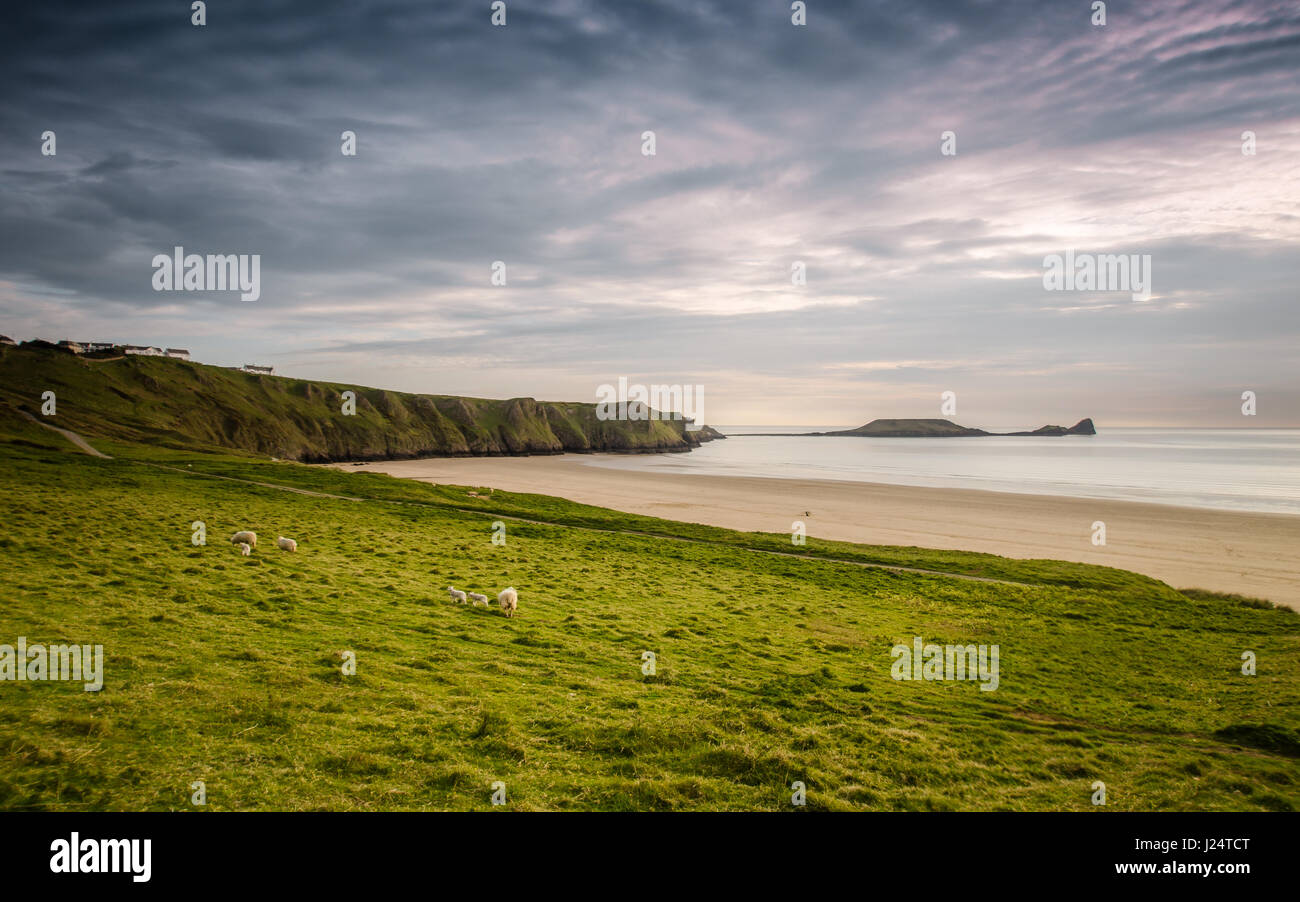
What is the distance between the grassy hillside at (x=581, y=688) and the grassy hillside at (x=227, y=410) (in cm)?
8468

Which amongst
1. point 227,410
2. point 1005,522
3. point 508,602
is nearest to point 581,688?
point 508,602

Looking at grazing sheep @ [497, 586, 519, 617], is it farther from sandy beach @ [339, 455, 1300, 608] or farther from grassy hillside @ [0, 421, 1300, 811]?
sandy beach @ [339, 455, 1300, 608]

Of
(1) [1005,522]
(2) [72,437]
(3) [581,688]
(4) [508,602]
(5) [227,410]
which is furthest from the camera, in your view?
(5) [227,410]

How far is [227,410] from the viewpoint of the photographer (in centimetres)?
12694

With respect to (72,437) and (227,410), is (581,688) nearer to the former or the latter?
(72,437)

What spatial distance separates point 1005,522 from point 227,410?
470 ft

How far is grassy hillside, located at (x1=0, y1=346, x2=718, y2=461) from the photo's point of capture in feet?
317

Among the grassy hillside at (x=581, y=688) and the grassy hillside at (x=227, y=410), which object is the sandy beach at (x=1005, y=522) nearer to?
the grassy hillside at (x=581, y=688)

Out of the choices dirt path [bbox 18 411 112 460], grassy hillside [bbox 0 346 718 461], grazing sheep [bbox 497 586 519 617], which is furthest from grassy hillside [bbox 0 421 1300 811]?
grassy hillside [bbox 0 346 718 461]

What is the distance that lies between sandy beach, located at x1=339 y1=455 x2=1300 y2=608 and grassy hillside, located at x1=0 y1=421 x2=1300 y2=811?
1092cm

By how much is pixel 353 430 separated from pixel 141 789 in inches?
6535

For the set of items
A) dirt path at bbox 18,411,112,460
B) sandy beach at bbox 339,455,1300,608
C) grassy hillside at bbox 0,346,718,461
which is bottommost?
sandy beach at bbox 339,455,1300,608
